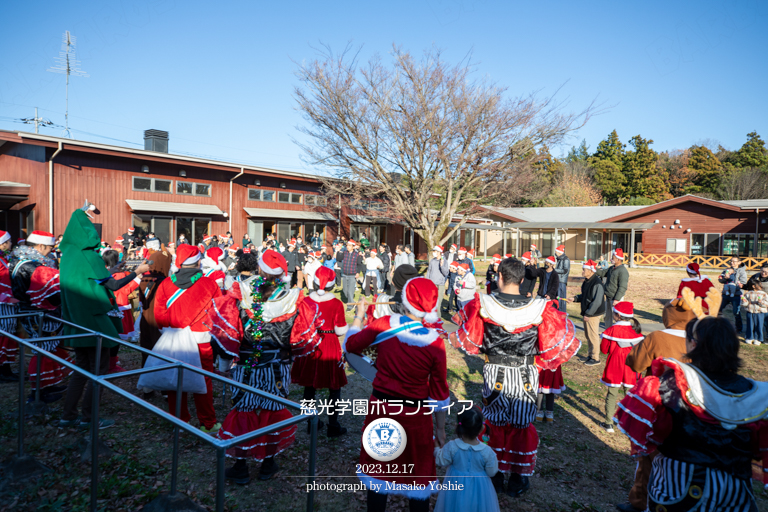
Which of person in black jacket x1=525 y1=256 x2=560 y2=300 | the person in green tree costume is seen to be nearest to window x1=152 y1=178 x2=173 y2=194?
the person in green tree costume

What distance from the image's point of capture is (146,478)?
106 inches

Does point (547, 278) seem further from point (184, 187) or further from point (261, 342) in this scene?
point (184, 187)

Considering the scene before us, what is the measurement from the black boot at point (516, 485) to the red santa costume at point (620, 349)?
5.77 feet

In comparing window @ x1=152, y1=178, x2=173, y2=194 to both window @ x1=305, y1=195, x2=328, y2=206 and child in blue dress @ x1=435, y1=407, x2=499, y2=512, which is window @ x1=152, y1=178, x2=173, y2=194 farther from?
child in blue dress @ x1=435, y1=407, x2=499, y2=512

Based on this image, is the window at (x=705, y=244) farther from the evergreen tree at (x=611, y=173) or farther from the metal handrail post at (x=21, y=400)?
the metal handrail post at (x=21, y=400)

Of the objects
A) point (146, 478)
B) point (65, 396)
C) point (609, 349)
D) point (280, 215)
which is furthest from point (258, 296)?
point (280, 215)

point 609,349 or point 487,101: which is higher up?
point 487,101

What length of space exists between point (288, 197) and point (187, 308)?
1921 centimetres

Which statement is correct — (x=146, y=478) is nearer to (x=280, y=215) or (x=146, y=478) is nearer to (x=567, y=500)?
(x=567, y=500)

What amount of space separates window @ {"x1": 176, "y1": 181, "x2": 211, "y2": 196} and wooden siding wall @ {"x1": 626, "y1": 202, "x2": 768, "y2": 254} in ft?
93.2

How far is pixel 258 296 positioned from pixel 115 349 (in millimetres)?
2499

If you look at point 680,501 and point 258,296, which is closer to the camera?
point 680,501

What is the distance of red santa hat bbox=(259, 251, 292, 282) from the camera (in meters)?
3.63

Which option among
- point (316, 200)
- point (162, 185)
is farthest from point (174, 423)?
point (316, 200)
